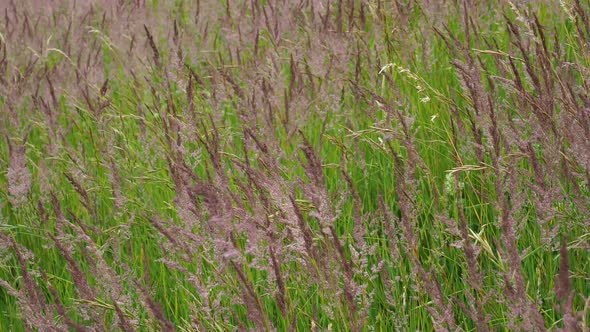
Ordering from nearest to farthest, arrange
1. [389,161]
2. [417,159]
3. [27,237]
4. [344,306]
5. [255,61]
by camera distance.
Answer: [344,306] → [417,159] → [389,161] → [27,237] → [255,61]

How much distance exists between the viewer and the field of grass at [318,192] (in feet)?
5.42

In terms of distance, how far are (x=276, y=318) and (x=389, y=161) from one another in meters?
0.73

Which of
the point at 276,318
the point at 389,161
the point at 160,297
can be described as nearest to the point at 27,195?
the point at 160,297

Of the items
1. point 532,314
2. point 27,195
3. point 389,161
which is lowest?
point 27,195

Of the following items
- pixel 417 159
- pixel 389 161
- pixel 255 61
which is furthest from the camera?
pixel 255 61

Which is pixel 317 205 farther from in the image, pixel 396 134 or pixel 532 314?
pixel 532 314

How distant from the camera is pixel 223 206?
1.62m

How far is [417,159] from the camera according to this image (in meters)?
1.93

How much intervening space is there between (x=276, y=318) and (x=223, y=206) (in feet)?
1.73

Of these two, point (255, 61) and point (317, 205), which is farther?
point (255, 61)

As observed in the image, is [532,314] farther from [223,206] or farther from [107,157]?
[107,157]

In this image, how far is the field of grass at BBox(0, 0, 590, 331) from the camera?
1651 mm

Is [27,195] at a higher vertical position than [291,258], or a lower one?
lower

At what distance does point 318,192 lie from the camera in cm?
166
